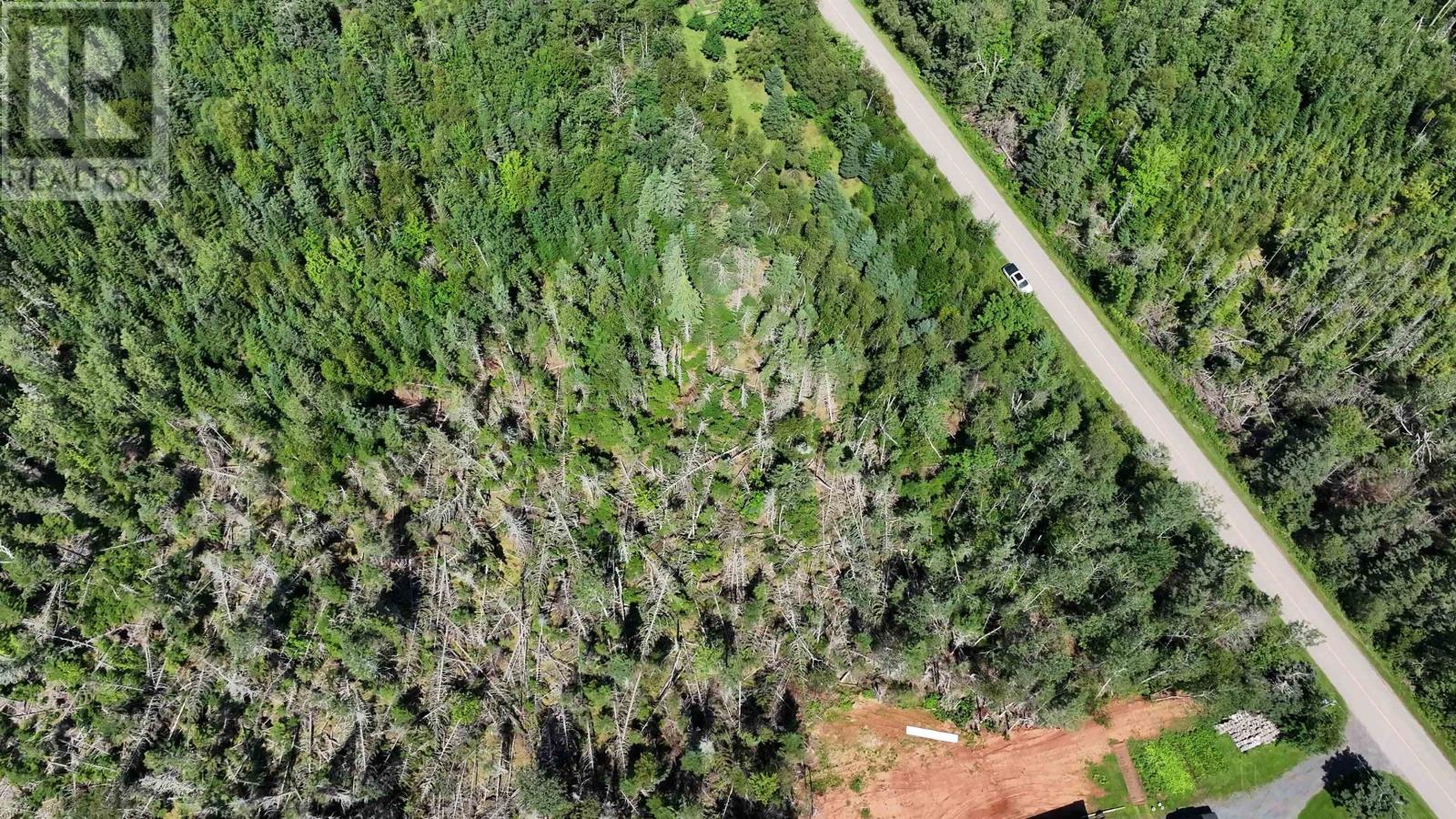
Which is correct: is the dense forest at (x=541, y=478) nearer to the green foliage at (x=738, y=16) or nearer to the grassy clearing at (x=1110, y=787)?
the grassy clearing at (x=1110, y=787)

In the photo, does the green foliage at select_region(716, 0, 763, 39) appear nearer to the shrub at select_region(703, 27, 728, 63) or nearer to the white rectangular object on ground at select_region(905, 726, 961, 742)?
the shrub at select_region(703, 27, 728, 63)

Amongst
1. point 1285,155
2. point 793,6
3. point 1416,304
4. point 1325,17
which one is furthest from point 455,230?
point 1325,17

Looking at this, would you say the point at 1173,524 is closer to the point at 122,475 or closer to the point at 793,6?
the point at 793,6

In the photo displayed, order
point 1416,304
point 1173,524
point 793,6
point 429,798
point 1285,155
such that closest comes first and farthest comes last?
point 429,798 < point 1173,524 < point 1416,304 < point 1285,155 < point 793,6

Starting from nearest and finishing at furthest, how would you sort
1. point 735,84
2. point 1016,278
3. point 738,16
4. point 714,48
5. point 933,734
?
point 933,734 < point 1016,278 < point 735,84 < point 714,48 < point 738,16

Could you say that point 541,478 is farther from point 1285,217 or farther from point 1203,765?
point 1285,217

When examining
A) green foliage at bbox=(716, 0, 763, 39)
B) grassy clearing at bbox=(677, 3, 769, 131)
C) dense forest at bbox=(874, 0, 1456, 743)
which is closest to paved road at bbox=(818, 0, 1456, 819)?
dense forest at bbox=(874, 0, 1456, 743)

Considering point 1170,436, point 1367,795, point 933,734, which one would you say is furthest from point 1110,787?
point 1170,436
